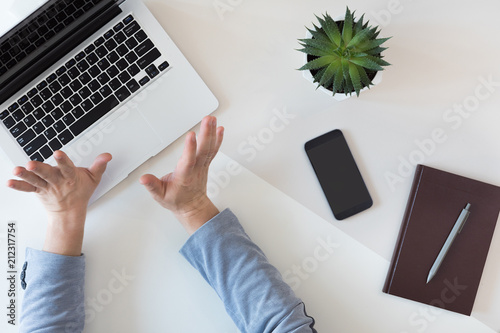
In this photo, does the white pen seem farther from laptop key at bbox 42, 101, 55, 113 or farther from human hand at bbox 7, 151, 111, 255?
laptop key at bbox 42, 101, 55, 113

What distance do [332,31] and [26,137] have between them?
23.1 inches

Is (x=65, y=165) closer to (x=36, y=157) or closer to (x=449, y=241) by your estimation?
(x=36, y=157)

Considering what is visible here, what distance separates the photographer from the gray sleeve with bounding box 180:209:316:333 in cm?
77

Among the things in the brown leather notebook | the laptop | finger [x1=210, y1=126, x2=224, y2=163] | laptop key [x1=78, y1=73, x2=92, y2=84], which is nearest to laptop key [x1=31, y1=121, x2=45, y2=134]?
the laptop

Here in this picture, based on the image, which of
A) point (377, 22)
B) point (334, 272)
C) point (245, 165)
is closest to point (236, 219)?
point (245, 165)

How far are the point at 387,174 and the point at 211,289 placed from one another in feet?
1.39

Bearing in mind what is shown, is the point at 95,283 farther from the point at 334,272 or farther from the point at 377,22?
the point at 377,22

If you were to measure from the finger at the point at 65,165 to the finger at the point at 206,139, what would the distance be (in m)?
0.23

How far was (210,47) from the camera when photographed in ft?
2.72

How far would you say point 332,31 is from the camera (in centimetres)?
72

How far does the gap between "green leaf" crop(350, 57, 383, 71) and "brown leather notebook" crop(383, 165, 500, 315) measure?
A: 0.25 meters

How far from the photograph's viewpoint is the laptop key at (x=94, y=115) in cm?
77

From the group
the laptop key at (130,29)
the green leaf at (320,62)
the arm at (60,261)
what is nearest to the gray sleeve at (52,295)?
the arm at (60,261)

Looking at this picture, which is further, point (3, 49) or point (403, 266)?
point (403, 266)
